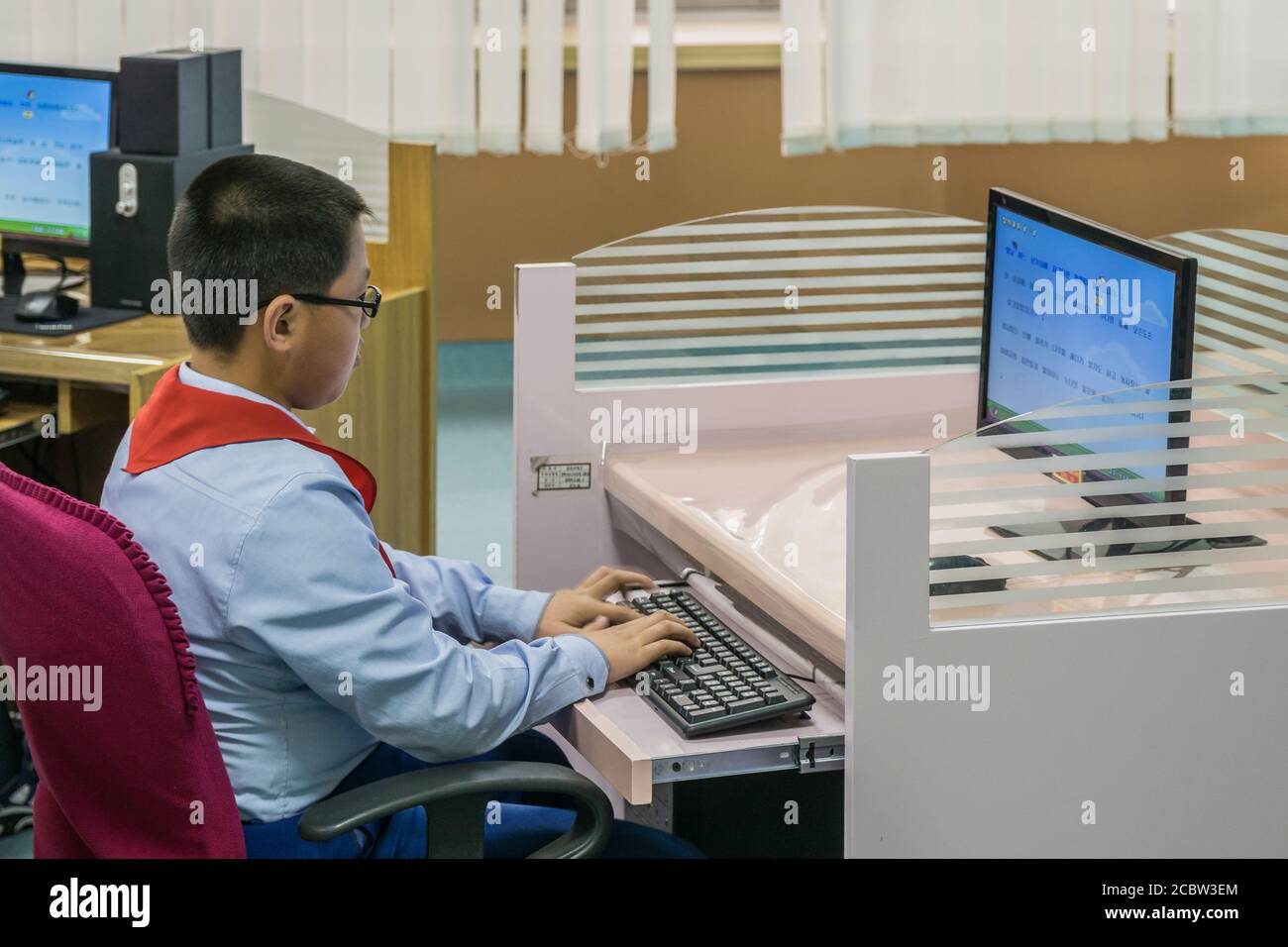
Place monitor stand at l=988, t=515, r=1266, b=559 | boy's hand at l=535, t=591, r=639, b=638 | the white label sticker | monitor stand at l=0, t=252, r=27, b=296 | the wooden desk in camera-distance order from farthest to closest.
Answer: monitor stand at l=0, t=252, r=27, b=296 → the wooden desk → the white label sticker → boy's hand at l=535, t=591, r=639, b=638 → monitor stand at l=988, t=515, r=1266, b=559

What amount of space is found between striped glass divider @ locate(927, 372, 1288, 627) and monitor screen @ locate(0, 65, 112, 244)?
195cm

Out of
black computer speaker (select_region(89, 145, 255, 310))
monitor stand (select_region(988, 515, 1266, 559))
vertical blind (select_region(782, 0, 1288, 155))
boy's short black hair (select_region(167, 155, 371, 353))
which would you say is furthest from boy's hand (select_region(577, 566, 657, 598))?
vertical blind (select_region(782, 0, 1288, 155))

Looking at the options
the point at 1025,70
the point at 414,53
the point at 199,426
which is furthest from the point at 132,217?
the point at 1025,70

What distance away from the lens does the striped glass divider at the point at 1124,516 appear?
1609 mm

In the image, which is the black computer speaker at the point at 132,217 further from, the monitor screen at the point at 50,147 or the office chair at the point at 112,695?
the office chair at the point at 112,695

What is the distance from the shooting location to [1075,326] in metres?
1.99

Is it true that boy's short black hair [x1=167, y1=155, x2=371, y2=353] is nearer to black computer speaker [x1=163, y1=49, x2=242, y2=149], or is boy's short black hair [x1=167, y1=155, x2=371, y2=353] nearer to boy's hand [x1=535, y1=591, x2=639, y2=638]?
boy's hand [x1=535, y1=591, x2=639, y2=638]

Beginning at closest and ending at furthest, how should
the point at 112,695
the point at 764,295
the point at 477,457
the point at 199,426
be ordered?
the point at 112,695 < the point at 199,426 < the point at 764,295 < the point at 477,457

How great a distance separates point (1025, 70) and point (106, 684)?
420 cm

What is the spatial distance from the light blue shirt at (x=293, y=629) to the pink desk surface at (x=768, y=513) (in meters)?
0.34

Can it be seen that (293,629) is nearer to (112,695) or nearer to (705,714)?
(112,695)

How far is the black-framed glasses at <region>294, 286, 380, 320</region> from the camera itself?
Answer: 1567 mm

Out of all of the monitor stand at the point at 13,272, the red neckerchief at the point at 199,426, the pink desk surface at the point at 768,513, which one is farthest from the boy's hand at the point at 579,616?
the monitor stand at the point at 13,272

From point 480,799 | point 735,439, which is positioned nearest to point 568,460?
point 735,439
